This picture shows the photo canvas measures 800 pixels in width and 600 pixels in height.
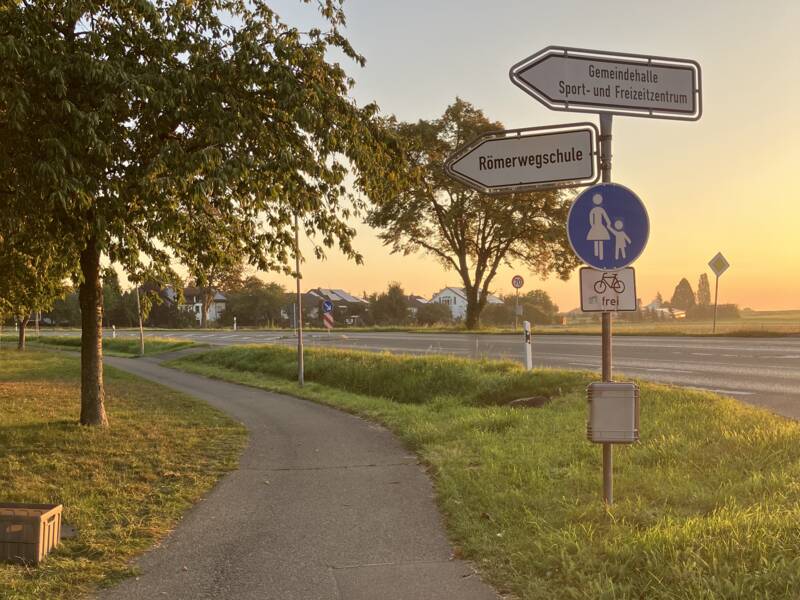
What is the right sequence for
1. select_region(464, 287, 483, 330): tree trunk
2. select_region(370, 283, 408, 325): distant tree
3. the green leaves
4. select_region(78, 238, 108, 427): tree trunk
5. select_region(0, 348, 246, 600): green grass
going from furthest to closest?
select_region(370, 283, 408, 325): distant tree, select_region(464, 287, 483, 330): tree trunk, select_region(78, 238, 108, 427): tree trunk, the green leaves, select_region(0, 348, 246, 600): green grass

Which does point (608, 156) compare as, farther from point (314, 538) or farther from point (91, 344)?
point (91, 344)

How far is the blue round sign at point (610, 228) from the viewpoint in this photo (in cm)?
424

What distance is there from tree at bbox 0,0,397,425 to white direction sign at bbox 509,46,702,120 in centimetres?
315

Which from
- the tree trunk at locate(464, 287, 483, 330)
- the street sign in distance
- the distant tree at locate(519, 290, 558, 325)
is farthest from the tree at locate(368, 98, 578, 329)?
the distant tree at locate(519, 290, 558, 325)

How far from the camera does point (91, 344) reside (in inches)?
360

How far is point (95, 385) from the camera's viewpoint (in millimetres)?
9258

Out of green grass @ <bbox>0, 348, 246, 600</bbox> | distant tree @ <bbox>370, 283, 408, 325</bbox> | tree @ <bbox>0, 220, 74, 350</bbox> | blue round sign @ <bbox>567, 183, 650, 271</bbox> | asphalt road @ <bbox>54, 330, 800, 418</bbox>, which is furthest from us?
distant tree @ <bbox>370, 283, 408, 325</bbox>

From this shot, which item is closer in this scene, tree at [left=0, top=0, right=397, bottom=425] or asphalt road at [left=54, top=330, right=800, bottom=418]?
tree at [left=0, top=0, right=397, bottom=425]

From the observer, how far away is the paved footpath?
11.8 feet

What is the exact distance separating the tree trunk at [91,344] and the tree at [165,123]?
767 mm

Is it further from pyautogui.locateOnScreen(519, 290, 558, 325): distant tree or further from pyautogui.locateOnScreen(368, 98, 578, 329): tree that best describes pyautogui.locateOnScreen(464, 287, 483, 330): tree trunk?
pyautogui.locateOnScreen(519, 290, 558, 325): distant tree

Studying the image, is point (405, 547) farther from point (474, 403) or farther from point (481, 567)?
point (474, 403)

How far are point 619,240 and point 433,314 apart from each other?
64373mm

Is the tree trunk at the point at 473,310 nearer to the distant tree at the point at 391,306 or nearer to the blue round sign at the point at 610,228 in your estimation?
the distant tree at the point at 391,306
